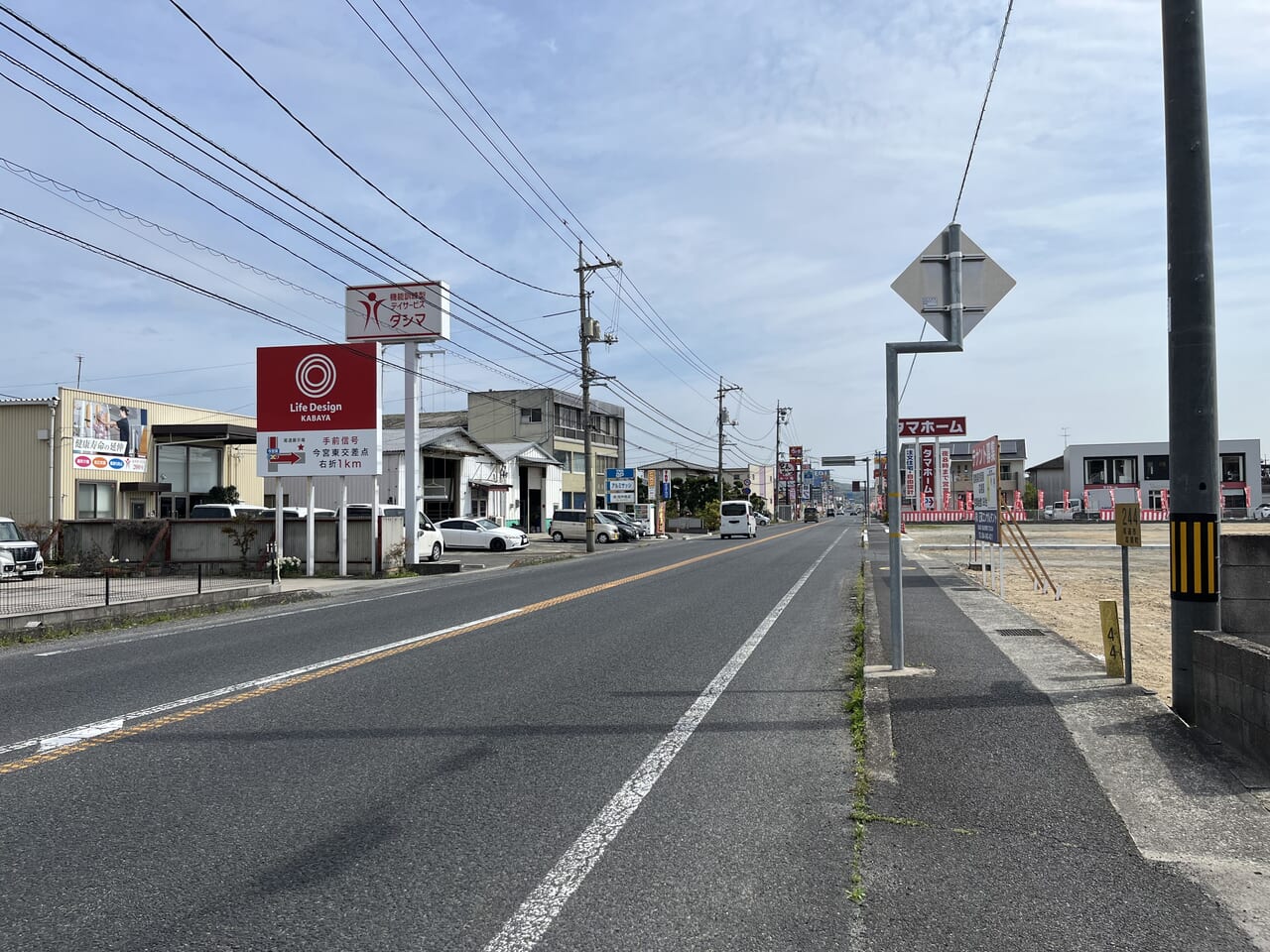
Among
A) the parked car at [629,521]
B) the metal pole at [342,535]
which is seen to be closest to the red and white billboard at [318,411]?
the metal pole at [342,535]

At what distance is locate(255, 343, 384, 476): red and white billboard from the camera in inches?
960

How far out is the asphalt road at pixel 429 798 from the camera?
3490mm

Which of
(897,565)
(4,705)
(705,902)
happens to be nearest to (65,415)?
(4,705)

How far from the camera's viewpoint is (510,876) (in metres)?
3.85

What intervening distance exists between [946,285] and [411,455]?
69.0 feet

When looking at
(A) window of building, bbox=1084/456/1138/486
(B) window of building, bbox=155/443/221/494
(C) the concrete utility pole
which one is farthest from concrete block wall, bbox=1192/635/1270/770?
(A) window of building, bbox=1084/456/1138/486

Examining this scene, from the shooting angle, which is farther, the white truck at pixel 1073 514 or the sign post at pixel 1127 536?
the white truck at pixel 1073 514

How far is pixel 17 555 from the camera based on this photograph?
20.5 meters

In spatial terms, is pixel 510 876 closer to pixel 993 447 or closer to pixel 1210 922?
pixel 1210 922

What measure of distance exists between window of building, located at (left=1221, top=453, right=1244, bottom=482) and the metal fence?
99.4 m

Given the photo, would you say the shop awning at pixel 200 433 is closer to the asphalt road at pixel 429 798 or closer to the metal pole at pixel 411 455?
the metal pole at pixel 411 455

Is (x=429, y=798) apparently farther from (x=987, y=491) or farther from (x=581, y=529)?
(x=581, y=529)

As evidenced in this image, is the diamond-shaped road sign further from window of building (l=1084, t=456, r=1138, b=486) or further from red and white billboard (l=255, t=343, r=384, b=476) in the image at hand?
window of building (l=1084, t=456, r=1138, b=486)

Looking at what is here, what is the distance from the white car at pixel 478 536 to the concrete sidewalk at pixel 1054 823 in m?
32.0
